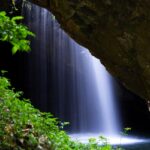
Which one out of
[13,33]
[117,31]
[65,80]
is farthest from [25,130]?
[65,80]

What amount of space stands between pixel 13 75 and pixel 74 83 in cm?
310

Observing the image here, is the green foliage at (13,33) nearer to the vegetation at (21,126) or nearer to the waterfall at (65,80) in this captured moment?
the vegetation at (21,126)

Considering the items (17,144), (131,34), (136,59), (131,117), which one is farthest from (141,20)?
(131,117)

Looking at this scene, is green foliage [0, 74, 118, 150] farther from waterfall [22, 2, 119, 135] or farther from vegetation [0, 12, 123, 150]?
waterfall [22, 2, 119, 135]

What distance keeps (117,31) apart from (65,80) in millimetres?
13087

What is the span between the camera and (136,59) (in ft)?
15.6

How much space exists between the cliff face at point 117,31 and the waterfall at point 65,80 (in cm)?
1171

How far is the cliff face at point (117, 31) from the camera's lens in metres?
4.54

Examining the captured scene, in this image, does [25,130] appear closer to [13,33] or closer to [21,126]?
[21,126]

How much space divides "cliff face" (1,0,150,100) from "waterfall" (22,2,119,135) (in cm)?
1171

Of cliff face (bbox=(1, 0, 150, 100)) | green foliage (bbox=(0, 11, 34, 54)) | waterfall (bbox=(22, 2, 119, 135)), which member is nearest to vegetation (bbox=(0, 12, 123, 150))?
green foliage (bbox=(0, 11, 34, 54))

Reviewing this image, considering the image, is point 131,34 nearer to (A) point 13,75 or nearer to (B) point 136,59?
(B) point 136,59

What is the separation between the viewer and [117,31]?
15.3 ft

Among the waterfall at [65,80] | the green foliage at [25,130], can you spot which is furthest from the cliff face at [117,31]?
the waterfall at [65,80]
